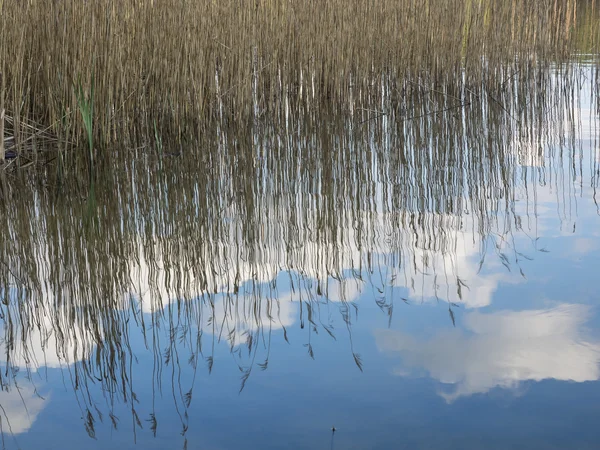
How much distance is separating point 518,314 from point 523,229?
29.1 inches

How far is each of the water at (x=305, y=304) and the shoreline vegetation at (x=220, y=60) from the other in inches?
15.2

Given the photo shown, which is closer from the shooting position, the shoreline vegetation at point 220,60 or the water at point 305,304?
the water at point 305,304

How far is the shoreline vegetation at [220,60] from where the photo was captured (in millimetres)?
3752

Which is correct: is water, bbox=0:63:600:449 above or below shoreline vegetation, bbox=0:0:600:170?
below

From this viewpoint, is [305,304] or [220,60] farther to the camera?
[220,60]

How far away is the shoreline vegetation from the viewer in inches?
148

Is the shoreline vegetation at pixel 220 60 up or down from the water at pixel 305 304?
up

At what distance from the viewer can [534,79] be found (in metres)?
5.40

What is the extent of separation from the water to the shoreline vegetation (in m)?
0.39

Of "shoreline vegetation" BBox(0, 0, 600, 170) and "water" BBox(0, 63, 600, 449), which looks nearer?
"water" BBox(0, 63, 600, 449)

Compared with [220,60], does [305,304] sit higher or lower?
lower

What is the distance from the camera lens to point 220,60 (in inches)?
180

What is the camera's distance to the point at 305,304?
214 centimetres

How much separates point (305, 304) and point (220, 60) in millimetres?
2725
